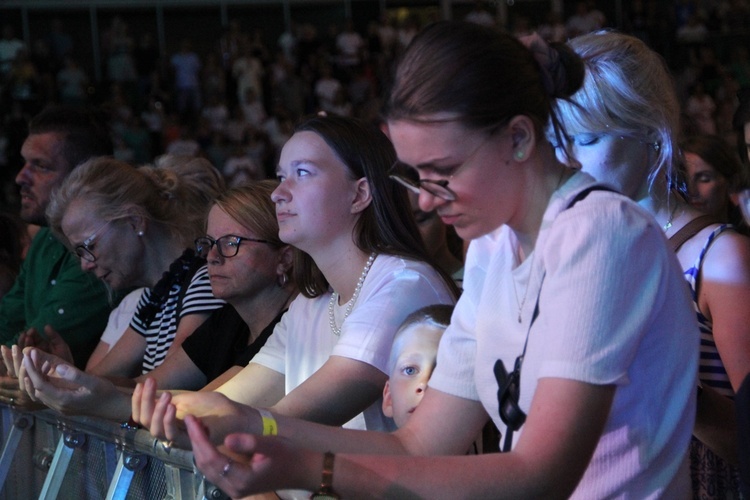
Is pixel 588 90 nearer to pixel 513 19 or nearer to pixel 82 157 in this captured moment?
pixel 82 157

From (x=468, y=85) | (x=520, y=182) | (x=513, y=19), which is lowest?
(x=513, y=19)

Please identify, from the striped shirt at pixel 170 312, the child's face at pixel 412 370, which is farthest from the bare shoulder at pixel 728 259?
the striped shirt at pixel 170 312

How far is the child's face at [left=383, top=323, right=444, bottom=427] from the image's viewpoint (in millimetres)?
2197

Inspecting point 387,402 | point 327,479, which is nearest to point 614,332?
point 327,479

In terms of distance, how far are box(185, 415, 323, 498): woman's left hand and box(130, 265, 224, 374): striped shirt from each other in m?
2.02

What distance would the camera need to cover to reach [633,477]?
4.75 ft

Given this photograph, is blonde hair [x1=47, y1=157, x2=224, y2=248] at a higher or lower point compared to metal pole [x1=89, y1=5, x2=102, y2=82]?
higher

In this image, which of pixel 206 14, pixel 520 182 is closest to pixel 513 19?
pixel 206 14

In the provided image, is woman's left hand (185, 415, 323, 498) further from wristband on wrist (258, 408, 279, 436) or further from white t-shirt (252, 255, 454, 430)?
white t-shirt (252, 255, 454, 430)

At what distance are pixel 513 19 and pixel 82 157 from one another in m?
12.3

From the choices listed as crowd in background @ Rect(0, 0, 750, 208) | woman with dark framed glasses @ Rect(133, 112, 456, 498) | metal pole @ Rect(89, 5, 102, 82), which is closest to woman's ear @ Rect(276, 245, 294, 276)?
woman with dark framed glasses @ Rect(133, 112, 456, 498)

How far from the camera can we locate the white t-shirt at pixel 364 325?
91.7 inches

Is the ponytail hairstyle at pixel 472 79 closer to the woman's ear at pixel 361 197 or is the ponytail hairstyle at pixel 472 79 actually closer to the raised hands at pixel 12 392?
the woman's ear at pixel 361 197

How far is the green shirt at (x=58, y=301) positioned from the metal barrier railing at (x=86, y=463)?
0.77 meters
